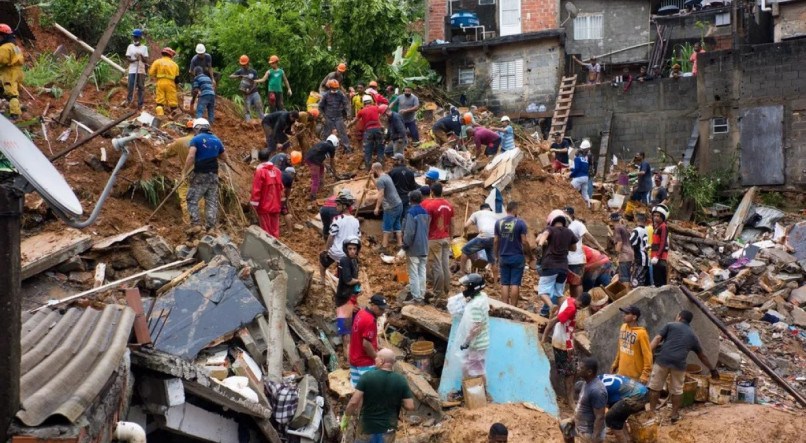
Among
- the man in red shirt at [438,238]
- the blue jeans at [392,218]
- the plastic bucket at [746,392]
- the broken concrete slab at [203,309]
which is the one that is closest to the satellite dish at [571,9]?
the blue jeans at [392,218]

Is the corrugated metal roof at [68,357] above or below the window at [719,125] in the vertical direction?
above

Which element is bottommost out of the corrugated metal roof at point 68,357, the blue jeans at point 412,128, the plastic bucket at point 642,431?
the plastic bucket at point 642,431

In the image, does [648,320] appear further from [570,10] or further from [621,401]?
[570,10]

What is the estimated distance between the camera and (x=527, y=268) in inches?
636

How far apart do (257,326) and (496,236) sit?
3697 mm

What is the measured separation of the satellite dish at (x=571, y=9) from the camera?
1187 inches

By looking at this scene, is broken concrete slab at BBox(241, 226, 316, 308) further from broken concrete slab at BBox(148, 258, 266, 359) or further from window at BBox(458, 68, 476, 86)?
window at BBox(458, 68, 476, 86)

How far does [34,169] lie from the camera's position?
675cm

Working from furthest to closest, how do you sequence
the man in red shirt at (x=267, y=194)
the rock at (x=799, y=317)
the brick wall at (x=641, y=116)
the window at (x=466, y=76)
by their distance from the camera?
the window at (x=466, y=76) → the brick wall at (x=641, y=116) → the rock at (x=799, y=317) → the man in red shirt at (x=267, y=194)

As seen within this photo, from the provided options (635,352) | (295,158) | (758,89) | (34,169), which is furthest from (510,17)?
(34,169)

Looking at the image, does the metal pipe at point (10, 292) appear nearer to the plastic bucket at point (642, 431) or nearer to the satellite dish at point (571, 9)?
the plastic bucket at point (642, 431)

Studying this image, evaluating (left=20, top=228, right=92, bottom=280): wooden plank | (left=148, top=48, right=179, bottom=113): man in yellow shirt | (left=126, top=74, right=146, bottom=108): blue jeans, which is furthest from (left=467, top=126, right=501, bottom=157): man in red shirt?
(left=20, top=228, right=92, bottom=280): wooden plank

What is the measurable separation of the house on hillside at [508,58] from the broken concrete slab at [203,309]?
18.6 metres

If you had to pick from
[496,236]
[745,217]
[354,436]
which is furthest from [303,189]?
[745,217]
